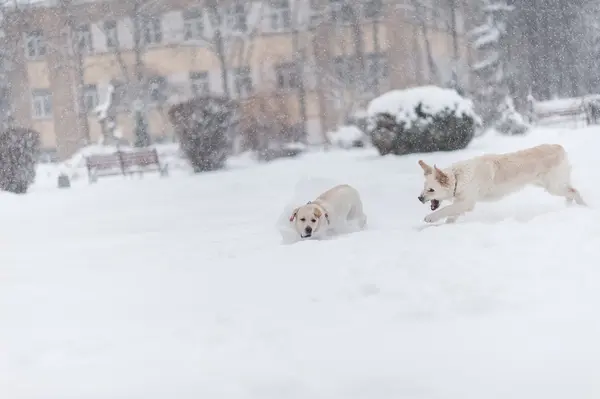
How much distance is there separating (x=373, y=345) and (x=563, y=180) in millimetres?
3171

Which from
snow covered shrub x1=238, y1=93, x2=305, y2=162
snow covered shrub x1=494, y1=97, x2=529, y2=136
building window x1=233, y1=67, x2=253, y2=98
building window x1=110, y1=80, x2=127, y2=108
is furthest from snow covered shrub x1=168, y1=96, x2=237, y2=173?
building window x1=110, y1=80, x2=127, y2=108

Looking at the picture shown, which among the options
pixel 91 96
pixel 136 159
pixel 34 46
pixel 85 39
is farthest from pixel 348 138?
pixel 34 46

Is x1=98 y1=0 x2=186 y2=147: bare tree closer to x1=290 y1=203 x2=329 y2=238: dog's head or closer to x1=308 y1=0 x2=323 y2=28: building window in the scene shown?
x1=308 y1=0 x2=323 y2=28: building window

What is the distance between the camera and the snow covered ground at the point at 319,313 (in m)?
2.34

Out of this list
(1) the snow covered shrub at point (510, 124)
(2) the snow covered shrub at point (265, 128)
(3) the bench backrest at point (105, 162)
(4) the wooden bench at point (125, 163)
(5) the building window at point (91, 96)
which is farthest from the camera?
(5) the building window at point (91, 96)

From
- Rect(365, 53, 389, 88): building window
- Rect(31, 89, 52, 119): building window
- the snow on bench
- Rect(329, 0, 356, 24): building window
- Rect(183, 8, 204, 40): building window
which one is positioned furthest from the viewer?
Rect(31, 89, 52, 119): building window

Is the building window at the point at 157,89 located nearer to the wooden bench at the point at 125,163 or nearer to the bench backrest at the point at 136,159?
the wooden bench at the point at 125,163

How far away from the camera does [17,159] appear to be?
445 inches

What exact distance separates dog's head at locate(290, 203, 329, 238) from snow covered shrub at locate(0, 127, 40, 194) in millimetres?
7809

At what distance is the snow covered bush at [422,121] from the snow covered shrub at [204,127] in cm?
273

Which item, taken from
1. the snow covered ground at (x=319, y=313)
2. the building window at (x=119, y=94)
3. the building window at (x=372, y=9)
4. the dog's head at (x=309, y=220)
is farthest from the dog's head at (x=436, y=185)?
the building window at (x=119, y=94)

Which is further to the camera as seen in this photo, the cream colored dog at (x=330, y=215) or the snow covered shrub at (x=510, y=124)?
the snow covered shrub at (x=510, y=124)

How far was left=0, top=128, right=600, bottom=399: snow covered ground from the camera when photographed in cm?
234

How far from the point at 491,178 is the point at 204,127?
8.35m
